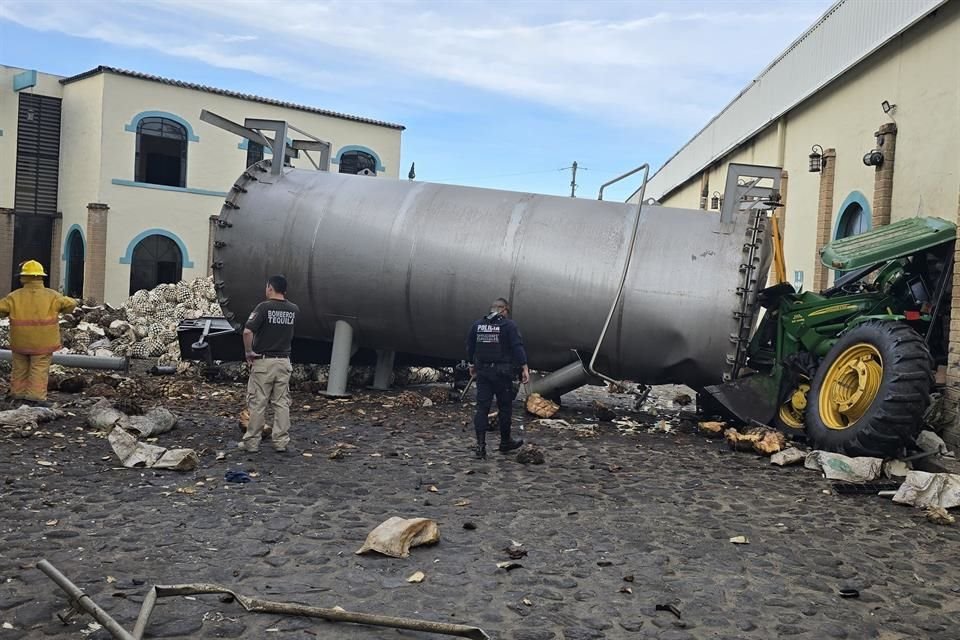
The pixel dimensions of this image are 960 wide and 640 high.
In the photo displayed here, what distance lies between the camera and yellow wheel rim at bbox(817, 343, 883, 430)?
768 centimetres

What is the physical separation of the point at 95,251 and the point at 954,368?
22.6 m

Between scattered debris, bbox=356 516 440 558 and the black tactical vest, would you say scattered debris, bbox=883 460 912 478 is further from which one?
scattered debris, bbox=356 516 440 558

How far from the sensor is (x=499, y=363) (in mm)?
7836

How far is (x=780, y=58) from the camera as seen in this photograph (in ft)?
57.1

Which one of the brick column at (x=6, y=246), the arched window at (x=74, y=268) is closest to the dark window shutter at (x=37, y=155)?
the brick column at (x=6, y=246)

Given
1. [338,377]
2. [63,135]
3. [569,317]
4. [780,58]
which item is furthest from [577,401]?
[63,135]

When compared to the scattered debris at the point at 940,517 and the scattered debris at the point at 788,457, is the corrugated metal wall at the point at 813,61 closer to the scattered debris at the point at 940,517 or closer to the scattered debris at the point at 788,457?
the scattered debris at the point at 788,457

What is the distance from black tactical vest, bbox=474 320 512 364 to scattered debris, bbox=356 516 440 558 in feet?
9.40

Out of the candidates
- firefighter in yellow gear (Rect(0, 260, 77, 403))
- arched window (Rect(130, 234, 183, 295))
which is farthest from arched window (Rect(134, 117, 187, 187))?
firefighter in yellow gear (Rect(0, 260, 77, 403))

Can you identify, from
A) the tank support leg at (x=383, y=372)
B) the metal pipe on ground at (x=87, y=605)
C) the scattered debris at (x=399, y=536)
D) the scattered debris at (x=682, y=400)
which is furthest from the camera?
the scattered debris at (x=682, y=400)

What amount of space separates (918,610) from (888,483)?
2876mm

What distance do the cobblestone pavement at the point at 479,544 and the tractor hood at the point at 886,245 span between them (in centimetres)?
220

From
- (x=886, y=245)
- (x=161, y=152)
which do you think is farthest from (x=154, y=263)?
(x=886, y=245)

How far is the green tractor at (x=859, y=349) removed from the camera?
7.15m
